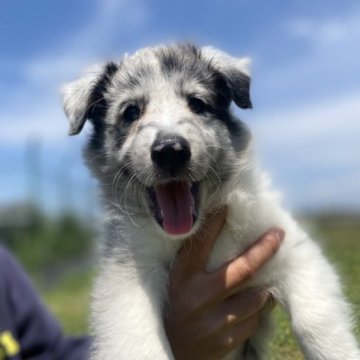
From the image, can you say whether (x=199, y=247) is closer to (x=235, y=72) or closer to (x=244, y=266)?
(x=244, y=266)

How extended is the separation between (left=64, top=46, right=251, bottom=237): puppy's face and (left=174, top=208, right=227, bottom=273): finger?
0.41 ft

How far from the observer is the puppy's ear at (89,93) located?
441cm

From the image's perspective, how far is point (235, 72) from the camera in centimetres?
431

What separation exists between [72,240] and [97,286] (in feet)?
83.9

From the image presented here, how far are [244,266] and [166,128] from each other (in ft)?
3.11

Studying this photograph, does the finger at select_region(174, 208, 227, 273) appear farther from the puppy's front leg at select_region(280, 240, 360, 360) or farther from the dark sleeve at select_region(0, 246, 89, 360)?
the dark sleeve at select_region(0, 246, 89, 360)

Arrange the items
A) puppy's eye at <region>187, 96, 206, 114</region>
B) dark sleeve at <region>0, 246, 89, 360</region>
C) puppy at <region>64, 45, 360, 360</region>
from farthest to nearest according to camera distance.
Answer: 1. dark sleeve at <region>0, 246, 89, 360</region>
2. puppy's eye at <region>187, 96, 206, 114</region>
3. puppy at <region>64, 45, 360, 360</region>

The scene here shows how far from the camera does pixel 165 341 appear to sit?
12.1 ft

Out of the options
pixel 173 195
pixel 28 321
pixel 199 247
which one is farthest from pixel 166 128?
pixel 28 321

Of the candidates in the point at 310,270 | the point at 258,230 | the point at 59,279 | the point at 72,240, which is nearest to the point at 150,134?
the point at 258,230

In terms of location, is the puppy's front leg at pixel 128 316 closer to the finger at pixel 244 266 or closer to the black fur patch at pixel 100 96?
the finger at pixel 244 266

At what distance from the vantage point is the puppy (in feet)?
12.1

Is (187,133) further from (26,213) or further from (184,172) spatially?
(26,213)

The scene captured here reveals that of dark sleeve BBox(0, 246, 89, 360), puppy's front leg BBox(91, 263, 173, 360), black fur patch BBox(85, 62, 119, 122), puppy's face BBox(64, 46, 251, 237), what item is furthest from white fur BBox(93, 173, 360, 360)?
dark sleeve BBox(0, 246, 89, 360)
